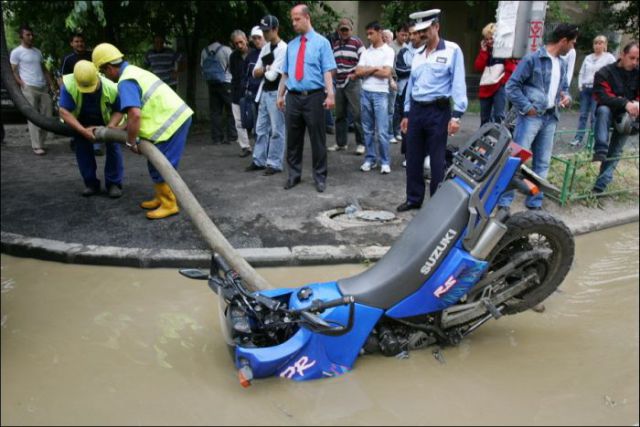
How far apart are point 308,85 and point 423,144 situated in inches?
57.1

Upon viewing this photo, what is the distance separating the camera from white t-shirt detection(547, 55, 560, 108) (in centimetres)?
524

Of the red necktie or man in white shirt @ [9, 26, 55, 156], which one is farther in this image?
man in white shirt @ [9, 26, 55, 156]

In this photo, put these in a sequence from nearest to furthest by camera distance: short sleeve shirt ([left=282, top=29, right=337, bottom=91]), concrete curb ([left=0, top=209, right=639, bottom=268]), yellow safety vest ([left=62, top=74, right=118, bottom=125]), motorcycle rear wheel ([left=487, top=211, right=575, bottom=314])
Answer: motorcycle rear wheel ([left=487, top=211, right=575, bottom=314]) < concrete curb ([left=0, top=209, right=639, bottom=268]) < yellow safety vest ([left=62, top=74, right=118, bottom=125]) < short sleeve shirt ([left=282, top=29, right=337, bottom=91])

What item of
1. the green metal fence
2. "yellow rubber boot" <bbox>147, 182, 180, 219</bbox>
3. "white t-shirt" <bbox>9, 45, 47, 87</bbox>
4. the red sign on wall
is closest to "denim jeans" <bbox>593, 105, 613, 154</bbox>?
the green metal fence

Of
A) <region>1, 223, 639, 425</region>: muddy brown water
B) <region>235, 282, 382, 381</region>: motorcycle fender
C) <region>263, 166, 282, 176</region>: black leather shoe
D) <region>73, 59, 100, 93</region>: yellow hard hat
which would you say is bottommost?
<region>1, 223, 639, 425</region>: muddy brown water

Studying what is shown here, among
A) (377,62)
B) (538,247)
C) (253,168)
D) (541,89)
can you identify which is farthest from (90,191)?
(541,89)

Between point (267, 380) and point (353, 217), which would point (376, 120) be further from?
point (267, 380)

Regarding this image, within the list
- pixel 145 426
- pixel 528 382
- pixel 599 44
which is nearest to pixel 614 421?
pixel 528 382

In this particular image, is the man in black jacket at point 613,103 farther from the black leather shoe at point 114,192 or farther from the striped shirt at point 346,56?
the black leather shoe at point 114,192

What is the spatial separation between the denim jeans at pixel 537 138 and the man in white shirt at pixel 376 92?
1870mm

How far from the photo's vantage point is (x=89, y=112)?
5.66 metres

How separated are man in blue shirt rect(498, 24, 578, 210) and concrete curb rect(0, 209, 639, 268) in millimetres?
1588

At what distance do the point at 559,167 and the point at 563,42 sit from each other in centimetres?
224

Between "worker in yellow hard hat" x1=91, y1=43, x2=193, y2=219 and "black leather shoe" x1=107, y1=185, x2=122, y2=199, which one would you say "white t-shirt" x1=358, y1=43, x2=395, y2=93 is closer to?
"worker in yellow hard hat" x1=91, y1=43, x2=193, y2=219
